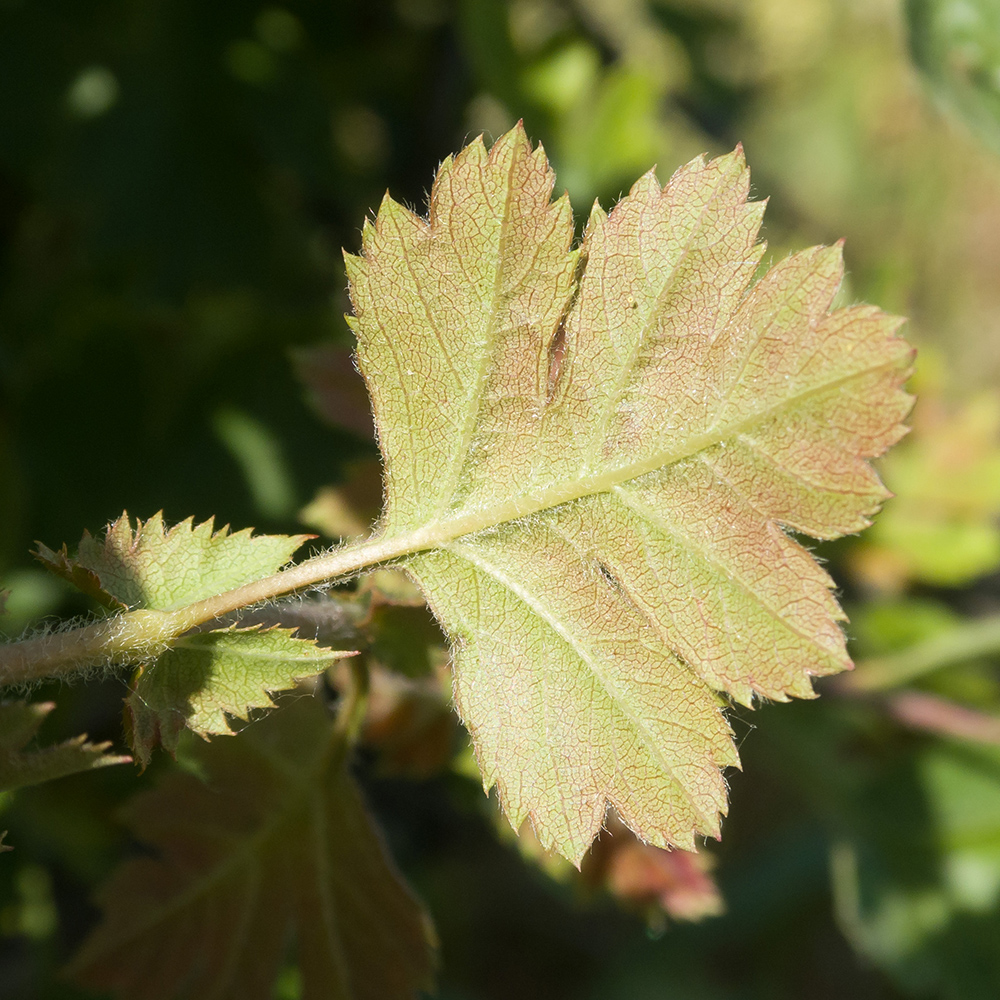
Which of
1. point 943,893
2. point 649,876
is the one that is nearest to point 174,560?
point 649,876

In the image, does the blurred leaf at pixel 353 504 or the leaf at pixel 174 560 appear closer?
the leaf at pixel 174 560

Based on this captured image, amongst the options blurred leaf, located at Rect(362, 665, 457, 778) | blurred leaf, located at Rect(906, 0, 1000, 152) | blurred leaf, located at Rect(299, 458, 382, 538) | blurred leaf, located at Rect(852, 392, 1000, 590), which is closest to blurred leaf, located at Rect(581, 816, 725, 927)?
blurred leaf, located at Rect(362, 665, 457, 778)

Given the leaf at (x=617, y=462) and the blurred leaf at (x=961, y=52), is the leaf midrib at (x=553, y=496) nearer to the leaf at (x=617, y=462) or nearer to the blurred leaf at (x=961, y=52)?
the leaf at (x=617, y=462)

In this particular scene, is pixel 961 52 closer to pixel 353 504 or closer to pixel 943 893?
pixel 353 504

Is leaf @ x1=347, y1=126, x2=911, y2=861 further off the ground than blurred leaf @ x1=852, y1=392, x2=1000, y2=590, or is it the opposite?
leaf @ x1=347, y1=126, x2=911, y2=861

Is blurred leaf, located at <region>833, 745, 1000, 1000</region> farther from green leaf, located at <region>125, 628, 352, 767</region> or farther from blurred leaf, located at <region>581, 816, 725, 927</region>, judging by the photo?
green leaf, located at <region>125, 628, 352, 767</region>

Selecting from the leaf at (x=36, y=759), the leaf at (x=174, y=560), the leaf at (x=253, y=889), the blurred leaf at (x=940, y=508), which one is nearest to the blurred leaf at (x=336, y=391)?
the leaf at (x=253, y=889)

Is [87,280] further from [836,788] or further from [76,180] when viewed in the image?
[836,788]

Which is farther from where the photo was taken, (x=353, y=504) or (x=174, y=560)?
(x=353, y=504)
